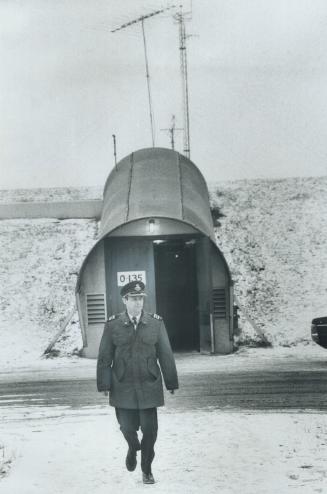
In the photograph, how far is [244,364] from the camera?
49.4ft

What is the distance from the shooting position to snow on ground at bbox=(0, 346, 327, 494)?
19.5 ft

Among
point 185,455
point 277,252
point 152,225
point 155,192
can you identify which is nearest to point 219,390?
point 185,455

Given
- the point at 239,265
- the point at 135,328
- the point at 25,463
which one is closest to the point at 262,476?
the point at 135,328

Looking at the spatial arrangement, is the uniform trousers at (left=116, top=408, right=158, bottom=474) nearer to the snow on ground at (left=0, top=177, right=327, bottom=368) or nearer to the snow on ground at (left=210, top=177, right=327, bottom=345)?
the snow on ground at (left=0, top=177, right=327, bottom=368)

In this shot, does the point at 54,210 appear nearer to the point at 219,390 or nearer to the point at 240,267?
the point at 240,267

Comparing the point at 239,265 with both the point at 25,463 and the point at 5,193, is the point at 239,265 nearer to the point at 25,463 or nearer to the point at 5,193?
the point at 25,463

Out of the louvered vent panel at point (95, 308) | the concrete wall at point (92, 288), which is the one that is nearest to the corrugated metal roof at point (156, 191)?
the concrete wall at point (92, 288)

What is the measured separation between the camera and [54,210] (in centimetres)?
2980

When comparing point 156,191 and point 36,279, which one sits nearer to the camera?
Result: point 156,191

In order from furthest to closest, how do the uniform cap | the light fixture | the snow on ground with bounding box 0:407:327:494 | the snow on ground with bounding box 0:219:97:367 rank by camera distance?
the snow on ground with bounding box 0:219:97:367, the light fixture, the uniform cap, the snow on ground with bounding box 0:407:327:494

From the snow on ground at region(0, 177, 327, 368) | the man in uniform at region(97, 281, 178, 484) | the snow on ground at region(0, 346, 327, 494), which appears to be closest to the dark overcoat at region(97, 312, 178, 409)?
the man in uniform at region(97, 281, 178, 484)

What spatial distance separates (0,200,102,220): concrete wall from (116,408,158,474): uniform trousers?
22753mm

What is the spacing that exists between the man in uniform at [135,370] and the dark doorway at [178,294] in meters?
12.9

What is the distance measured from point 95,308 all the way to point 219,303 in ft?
9.14
